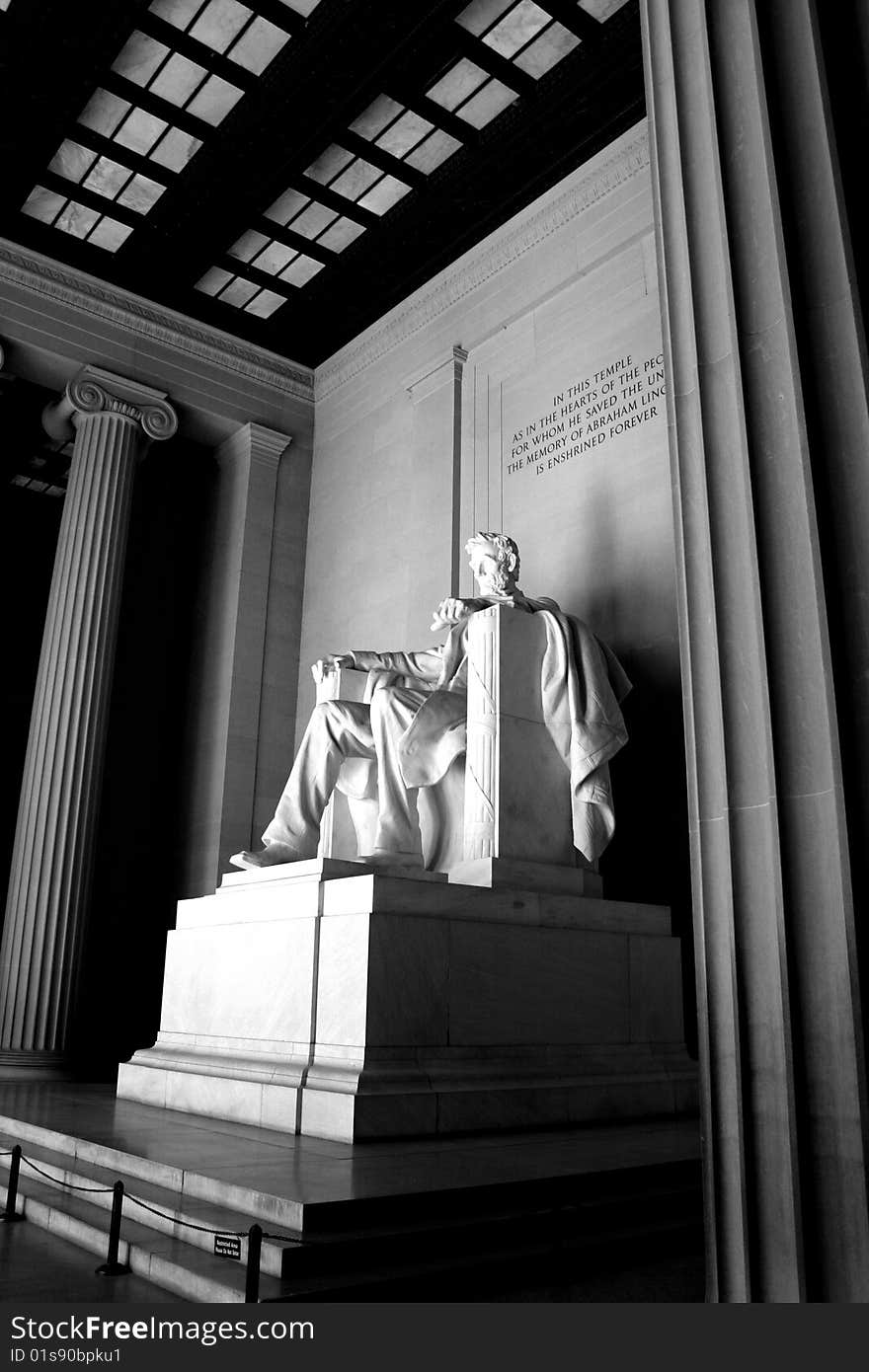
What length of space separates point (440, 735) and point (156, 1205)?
332 cm

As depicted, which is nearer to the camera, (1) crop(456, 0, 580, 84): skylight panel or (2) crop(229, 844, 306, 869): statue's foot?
(2) crop(229, 844, 306, 869): statue's foot

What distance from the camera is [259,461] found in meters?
11.9

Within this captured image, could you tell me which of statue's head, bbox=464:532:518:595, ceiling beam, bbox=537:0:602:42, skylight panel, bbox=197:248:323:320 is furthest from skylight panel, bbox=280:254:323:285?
statue's head, bbox=464:532:518:595

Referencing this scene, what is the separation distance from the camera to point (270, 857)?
6.30m

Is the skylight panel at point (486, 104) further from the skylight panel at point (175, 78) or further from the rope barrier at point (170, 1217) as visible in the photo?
the rope barrier at point (170, 1217)

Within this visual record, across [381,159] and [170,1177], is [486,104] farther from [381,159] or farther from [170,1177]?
[170,1177]

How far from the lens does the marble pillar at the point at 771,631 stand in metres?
2.30

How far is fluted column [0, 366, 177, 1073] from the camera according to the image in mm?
9242

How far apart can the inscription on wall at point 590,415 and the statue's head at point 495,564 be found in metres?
1.96

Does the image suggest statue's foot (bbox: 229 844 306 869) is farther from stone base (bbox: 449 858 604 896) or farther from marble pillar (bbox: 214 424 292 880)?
marble pillar (bbox: 214 424 292 880)

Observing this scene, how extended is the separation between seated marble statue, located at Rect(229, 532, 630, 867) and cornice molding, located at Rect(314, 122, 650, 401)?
395 cm

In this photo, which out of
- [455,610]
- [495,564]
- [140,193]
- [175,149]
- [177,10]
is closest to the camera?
[455,610]

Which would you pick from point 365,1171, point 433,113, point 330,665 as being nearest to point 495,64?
point 433,113

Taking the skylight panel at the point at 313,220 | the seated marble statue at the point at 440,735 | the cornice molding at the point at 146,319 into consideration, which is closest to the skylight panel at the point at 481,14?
the skylight panel at the point at 313,220
